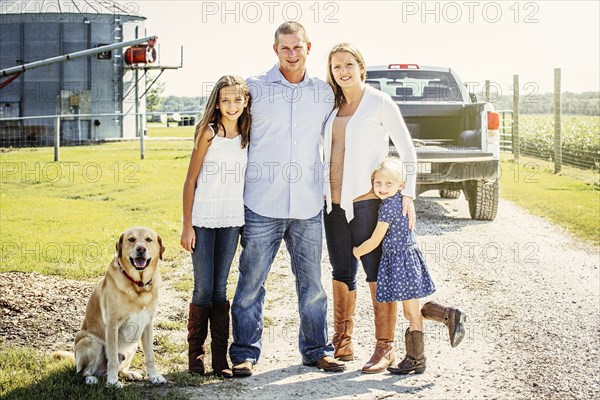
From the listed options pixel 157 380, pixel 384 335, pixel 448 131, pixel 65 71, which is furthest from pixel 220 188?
pixel 65 71

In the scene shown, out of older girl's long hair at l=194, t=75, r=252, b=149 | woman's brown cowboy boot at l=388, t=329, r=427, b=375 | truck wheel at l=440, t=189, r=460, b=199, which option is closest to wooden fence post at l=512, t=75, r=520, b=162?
truck wheel at l=440, t=189, r=460, b=199

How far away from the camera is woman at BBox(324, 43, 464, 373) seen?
204 inches

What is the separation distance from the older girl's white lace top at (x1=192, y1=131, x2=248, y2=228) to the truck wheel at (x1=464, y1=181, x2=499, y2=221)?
24.1 feet

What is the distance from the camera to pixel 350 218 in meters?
5.22

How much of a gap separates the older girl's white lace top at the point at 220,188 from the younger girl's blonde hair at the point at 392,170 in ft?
2.88

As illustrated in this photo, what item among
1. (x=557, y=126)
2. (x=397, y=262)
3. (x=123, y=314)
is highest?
(x=557, y=126)

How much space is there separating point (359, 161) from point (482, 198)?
7070 mm

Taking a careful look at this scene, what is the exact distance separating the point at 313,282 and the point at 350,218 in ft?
1.64

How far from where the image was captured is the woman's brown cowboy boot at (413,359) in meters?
5.17

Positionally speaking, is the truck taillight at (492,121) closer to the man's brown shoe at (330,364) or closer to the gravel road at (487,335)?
the gravel road at (487,335)

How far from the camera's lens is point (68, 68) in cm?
3819

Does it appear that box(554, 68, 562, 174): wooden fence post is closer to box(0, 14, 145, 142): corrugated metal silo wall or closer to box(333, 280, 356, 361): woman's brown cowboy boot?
box(333, 280, 356, 361): woman's brown cowboy boot

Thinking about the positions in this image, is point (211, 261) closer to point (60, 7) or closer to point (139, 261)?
point (139, 261)

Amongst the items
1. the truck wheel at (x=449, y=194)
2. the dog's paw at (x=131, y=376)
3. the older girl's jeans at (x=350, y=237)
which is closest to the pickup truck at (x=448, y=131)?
the truck wheel at (x=449, y=194)
